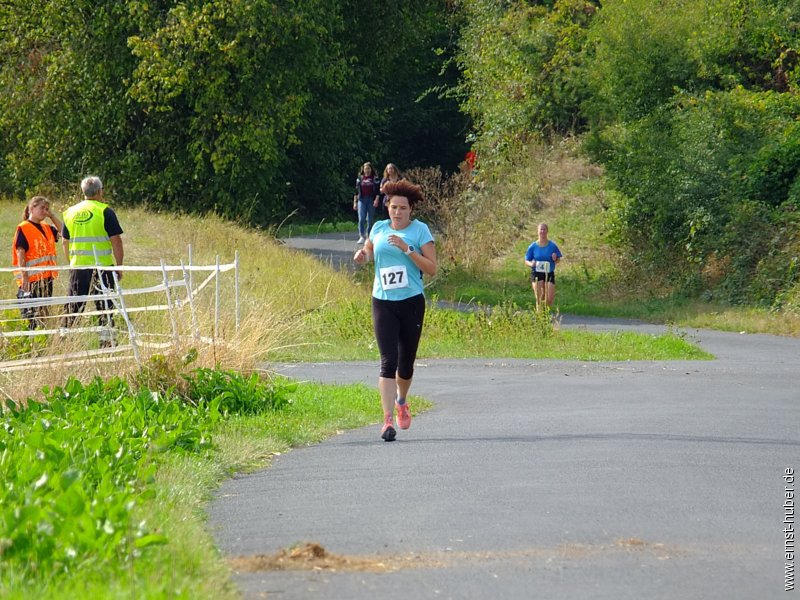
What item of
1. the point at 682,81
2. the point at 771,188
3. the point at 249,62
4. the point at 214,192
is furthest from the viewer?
the point at 214,192

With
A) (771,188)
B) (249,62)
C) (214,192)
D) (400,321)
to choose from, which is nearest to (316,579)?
(400,321)

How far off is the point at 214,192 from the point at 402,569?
30345 mm

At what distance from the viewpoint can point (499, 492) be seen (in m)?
8.01

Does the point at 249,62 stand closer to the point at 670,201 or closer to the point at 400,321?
the point at 670,201

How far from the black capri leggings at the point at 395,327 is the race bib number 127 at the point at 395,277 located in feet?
0.36

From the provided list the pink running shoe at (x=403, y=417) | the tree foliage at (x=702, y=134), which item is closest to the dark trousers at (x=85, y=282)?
the pink running shoe at (x=403, y=417)

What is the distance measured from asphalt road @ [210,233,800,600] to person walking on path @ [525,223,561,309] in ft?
31.0

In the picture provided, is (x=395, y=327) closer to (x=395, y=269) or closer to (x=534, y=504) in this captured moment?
(x=395, y=269)

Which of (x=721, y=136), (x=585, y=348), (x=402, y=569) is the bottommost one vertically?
(x=585, y=348)

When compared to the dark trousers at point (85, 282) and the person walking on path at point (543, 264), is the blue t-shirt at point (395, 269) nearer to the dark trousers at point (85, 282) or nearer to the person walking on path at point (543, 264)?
the dark trousers at point (85, 282)

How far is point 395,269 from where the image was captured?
1025 cm

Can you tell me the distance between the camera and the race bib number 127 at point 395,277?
10250 millimetres

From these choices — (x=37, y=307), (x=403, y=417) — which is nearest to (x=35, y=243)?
(x=37, y=307)
